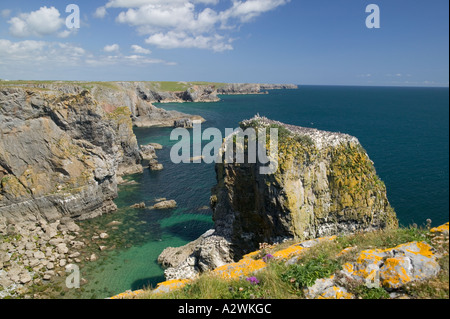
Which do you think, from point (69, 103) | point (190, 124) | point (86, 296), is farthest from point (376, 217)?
point (190, 124)

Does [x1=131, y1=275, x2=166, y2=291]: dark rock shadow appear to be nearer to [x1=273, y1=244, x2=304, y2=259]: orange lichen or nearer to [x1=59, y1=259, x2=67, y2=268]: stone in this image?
[x1=59, y1=259, x2=67, y2=268]: stone

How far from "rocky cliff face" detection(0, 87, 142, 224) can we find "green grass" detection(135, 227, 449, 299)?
30569 millimetres

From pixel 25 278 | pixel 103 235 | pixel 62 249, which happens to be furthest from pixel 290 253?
pixel 103 235

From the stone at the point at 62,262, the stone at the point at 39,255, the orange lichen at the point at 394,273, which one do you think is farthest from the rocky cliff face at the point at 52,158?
the orange lichen at the point at 394,273

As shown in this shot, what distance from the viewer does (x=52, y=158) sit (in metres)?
34.2

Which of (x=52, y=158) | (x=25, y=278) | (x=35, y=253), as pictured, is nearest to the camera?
(x=25, y=278)

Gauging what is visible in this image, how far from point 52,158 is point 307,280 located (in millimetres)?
36860

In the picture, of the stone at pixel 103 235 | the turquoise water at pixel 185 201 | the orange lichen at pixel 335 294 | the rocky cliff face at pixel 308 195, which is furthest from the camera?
the stone at pixel 103 235

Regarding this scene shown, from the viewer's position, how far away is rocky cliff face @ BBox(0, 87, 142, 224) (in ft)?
103

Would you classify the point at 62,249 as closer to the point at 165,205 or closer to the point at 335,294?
the point at 165,205

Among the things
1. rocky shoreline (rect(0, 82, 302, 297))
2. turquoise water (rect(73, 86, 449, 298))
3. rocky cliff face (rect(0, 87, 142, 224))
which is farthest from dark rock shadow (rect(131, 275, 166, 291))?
rocky cliff face (rect(0, 87, 142, 224))

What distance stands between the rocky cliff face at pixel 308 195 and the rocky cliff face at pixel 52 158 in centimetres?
2282

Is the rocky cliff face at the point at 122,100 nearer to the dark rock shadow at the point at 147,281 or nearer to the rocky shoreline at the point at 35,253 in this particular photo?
the rocky shoreline at the point at 35,253

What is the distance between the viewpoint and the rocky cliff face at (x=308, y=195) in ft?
58.9
